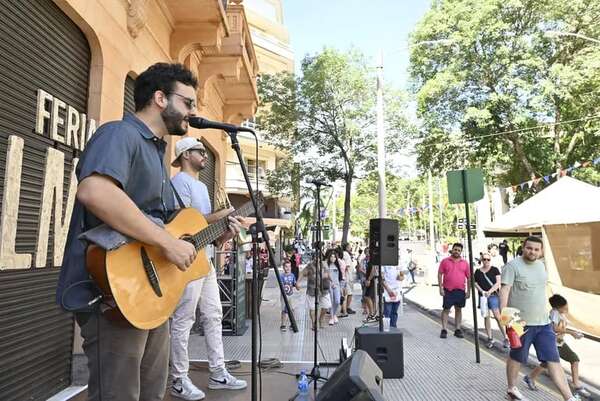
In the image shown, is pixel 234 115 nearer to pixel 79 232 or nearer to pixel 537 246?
pixel 537 246

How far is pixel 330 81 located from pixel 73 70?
18.6 m

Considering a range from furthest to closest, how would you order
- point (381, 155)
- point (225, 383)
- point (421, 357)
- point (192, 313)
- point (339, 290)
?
point (381, 155) → point (339, 290) → point (421, 357) → point (225, 383) → point (192, 313)

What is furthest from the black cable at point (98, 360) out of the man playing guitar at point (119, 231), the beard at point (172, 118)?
the beard at point (172, 118)

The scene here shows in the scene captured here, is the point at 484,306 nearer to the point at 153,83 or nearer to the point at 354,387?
the point at 354,387

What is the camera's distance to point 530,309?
16.5 feet

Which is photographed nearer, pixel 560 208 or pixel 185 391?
pixel 185 391

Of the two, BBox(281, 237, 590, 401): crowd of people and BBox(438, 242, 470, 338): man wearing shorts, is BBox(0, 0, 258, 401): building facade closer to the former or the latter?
BBox(281, 237, 590, 401): crowd of people

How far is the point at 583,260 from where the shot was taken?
34.6 ft

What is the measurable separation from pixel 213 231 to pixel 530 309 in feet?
13.1

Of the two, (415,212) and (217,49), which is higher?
(415,212)

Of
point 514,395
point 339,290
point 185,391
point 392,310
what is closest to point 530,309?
point 514,395

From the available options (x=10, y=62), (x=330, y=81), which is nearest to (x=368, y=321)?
(x=10, y=62)

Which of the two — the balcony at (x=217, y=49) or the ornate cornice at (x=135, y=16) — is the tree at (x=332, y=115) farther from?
the ornate cornice at (x=135, y=16)

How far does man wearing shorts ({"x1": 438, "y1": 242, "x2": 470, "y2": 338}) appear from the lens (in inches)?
345
